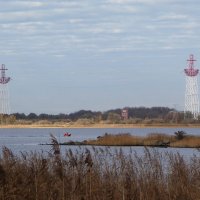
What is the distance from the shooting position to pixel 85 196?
14.2m

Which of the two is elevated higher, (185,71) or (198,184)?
(185,71)

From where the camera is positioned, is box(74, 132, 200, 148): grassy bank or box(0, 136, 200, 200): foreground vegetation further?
box(74, 132, 200, 148): grassy bank

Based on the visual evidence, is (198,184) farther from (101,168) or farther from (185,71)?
(185,71)

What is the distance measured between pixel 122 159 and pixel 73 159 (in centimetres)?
158

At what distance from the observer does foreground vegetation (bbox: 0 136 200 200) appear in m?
14.0

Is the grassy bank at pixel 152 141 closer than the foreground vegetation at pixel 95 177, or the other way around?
the foreground vegetation at pixel 95 177

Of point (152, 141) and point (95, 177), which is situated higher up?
point (95, 177)

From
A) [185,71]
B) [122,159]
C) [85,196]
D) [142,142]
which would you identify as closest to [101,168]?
[122,159]

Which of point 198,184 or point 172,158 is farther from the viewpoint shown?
point 172,158

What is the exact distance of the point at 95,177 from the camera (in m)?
15.0

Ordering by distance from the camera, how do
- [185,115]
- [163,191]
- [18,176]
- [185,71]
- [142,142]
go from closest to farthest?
[18,176]
[163,191]
[142,142]
[185,71]
[185,115]

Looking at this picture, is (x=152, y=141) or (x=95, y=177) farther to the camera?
(x=152, y=141)

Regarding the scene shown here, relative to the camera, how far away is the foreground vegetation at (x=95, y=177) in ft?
45.9

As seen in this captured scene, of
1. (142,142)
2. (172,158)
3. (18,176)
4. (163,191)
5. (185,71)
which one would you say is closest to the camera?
(18,176)
